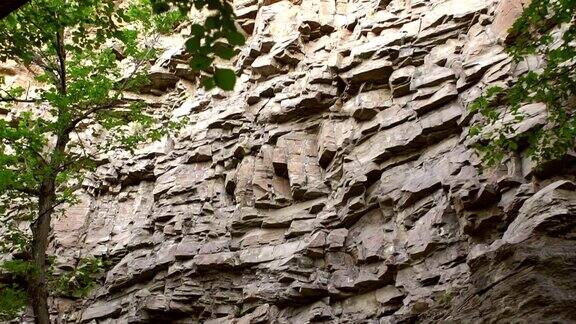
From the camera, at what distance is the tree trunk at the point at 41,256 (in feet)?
31.2

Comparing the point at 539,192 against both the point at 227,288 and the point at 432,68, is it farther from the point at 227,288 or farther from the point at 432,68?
the point at 227,288

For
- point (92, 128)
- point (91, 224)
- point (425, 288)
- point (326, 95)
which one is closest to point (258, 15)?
point (326, 95)

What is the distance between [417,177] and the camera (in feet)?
48.5

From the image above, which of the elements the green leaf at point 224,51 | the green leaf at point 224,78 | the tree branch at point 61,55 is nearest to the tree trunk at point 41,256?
the tree branch at point 61,55

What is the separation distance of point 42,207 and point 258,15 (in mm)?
15586

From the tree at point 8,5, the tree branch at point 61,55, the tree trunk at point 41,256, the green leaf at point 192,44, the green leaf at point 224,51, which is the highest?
the tree branch at point 61,55

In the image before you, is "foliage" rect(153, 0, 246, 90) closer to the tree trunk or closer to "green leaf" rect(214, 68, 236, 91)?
"green leaf" rect(214, 68, 236, 91)

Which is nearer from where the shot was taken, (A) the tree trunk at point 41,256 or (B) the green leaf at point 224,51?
(B) the green leaf at point 224,51

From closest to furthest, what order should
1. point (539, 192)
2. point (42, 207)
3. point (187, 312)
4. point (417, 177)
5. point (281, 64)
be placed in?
point (42, 207) < point (539, 192) < point (417, 177) < point (187, 312) < point (281, 64)

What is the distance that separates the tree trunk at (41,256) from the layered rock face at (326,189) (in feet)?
22.0

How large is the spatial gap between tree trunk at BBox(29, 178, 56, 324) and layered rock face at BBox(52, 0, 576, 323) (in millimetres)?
6694

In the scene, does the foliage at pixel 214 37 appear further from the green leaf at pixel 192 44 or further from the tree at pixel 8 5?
the tree at pixel 8 5

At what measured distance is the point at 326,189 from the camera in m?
17.0

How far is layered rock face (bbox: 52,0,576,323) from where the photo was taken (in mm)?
12992
